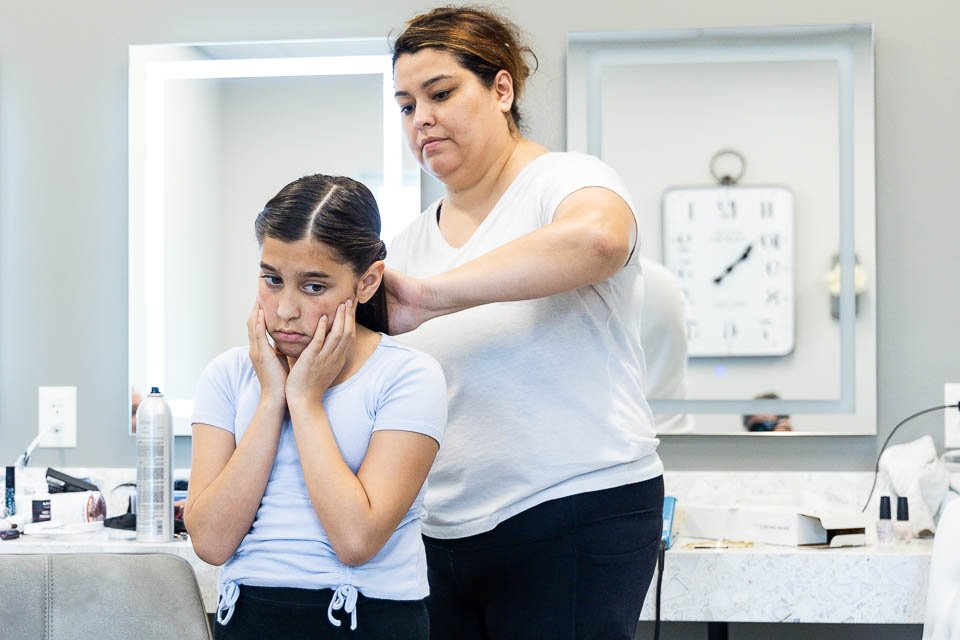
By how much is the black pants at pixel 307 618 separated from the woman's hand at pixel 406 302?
0.94 ft

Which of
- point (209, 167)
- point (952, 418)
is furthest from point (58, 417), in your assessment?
point (952, 418)

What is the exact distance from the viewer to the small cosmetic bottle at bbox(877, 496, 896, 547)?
1.76 metres

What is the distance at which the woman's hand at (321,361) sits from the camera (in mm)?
1031

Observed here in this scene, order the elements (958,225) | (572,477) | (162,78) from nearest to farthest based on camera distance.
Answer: (572,477)
(958,225)
(162,78)

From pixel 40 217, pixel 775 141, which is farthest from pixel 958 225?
pixel 40 217

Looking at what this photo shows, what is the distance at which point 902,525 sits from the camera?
5.83ft

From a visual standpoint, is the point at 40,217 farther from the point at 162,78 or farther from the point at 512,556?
the point at 512,556

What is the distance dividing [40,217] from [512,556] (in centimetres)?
142

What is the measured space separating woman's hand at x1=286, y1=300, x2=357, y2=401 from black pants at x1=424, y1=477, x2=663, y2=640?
258mm

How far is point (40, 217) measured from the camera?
7.04 feet

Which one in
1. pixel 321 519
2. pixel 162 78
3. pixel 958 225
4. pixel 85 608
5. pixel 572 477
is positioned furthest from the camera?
pixel 162 78

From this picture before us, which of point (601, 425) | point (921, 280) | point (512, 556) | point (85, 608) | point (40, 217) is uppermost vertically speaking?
point (40, 217)

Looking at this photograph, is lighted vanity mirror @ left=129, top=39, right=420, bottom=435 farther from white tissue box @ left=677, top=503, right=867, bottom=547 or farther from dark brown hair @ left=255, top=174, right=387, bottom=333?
dark brown hair @ left=255, top=174, right=387, bottom=333

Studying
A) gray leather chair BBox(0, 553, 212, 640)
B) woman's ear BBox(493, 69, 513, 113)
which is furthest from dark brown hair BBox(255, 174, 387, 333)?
gray leather chair BBox(0, 553, 212, 640)
